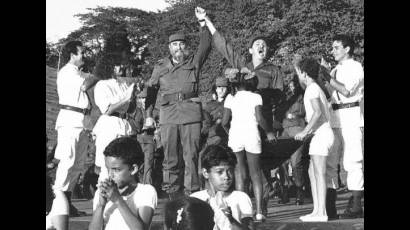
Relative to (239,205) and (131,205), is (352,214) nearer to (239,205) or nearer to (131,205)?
(239,205)

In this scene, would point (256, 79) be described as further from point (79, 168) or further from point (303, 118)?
point (79, 168)

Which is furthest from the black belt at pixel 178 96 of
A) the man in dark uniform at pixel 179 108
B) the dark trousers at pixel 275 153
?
the dark trousers at pixel 275 153

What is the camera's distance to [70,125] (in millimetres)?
6633

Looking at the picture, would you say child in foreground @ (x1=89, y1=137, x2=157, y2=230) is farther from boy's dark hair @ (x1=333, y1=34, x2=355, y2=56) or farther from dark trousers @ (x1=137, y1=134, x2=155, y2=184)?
dark trousers @ (x1=137, y1=134, x2=155, y2=184)

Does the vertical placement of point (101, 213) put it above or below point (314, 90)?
below

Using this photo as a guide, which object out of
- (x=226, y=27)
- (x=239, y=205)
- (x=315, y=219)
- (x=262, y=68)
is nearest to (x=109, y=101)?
(x=262, y=68)

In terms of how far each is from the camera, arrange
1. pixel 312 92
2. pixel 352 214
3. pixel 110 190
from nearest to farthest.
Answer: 1. pixel 110 190
2. pixel 352 214
3. pixel 312 92

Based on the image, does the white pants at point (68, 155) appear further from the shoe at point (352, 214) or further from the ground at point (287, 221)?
the shoe at point (352, 214)

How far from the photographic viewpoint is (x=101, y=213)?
4238 millimetres

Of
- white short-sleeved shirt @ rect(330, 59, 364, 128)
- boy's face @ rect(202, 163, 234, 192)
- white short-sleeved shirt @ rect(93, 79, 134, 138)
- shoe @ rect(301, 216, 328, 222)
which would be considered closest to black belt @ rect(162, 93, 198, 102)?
white short-sleeved shirt @ rect(93, 79, 134, 138)

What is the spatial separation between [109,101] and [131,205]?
2.32 meters
